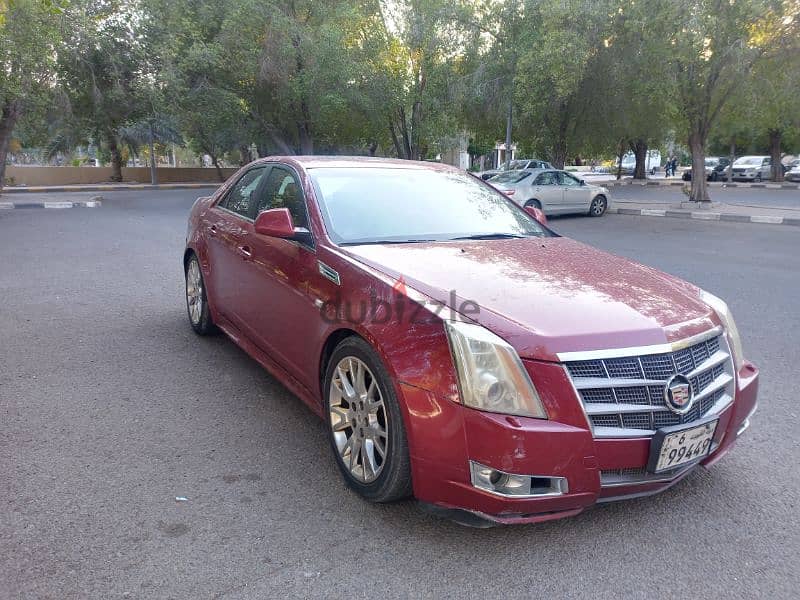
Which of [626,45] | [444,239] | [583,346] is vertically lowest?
[583,346]

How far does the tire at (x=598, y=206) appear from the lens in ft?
59.8

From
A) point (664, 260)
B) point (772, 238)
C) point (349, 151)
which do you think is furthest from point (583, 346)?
point (349, 151)

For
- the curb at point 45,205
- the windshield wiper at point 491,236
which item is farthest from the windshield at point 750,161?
the windshield wiper at point 491,236

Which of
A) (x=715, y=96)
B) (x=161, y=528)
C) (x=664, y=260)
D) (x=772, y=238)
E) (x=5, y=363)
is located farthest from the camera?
(x=715, y=96)

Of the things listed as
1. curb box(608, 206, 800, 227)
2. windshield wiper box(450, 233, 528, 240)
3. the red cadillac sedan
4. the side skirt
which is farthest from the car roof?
curb box(608, 206, 800, 227)

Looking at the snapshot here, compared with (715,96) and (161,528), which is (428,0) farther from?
(161,528)

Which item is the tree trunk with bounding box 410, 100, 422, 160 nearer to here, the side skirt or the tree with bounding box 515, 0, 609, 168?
the tree with bounding box 515, 0, 609, 168

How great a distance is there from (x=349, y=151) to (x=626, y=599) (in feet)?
109

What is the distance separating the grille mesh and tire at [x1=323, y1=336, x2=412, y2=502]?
76 cm

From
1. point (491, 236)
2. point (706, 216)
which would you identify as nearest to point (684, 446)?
point (491, 236)

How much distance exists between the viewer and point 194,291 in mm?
5371

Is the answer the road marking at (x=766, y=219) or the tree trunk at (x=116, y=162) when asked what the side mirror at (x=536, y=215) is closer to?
the road marking at (x=766, y=219)

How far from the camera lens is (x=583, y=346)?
2395 millimetres

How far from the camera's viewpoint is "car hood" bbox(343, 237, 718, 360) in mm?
2451
